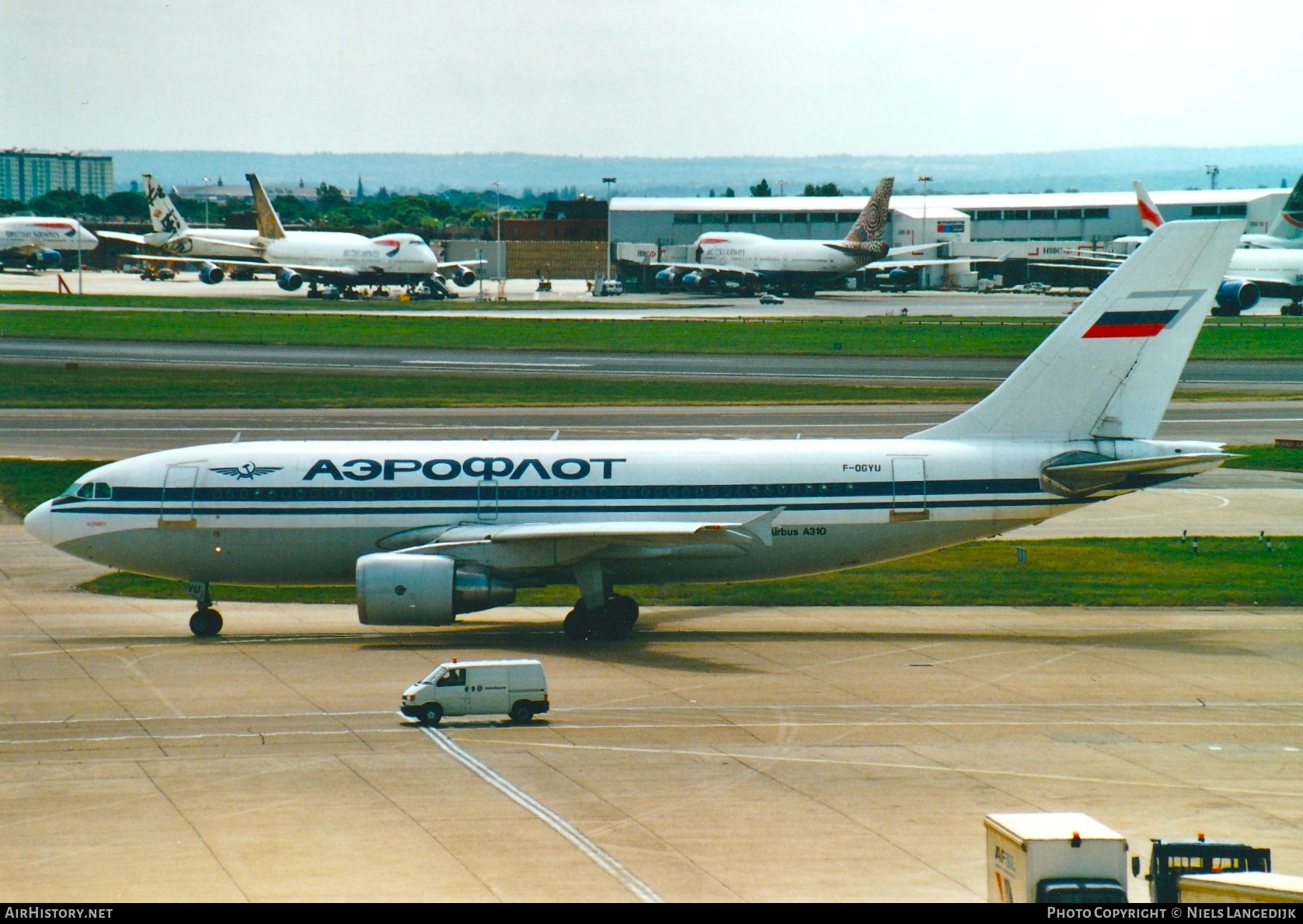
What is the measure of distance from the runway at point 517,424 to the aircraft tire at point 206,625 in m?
28.1

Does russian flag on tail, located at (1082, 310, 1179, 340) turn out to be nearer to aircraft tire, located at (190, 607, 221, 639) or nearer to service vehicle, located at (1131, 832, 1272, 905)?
service vehicle, located at (1131, 832, 1272, 905)

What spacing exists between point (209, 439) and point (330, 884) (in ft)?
170

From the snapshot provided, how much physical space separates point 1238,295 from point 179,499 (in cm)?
11498

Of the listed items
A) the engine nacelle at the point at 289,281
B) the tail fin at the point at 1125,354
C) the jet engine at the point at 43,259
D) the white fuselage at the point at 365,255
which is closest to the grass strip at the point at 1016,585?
the tail fin at the point at 1125,354

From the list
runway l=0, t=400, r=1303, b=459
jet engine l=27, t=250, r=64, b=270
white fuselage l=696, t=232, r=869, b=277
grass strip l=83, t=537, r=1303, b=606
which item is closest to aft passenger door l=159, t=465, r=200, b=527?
grass strip l=83, t=537, r=1303, b=606

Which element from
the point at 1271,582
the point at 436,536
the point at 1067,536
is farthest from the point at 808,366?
the point at 436,536

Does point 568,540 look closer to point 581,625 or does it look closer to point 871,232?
point 581,625

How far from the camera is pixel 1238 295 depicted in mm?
133375

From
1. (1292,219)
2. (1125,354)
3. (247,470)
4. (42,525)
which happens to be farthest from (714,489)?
(1292,219)

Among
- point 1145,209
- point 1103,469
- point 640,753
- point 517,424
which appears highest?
point 1145,209

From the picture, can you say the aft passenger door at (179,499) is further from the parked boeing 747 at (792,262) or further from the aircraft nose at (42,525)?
the parked boeing 747 at (792,262)

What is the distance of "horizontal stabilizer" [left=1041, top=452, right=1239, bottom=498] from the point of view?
3806 cm

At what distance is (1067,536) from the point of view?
52719 millimetres
